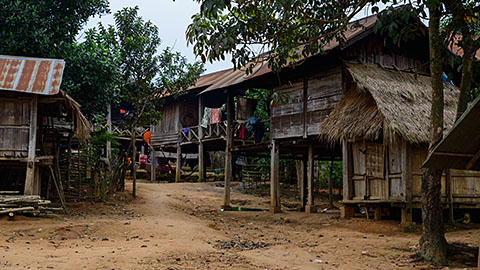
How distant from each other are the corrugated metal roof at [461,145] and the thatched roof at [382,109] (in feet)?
14.9

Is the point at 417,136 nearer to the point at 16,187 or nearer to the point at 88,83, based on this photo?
the point at 88,83

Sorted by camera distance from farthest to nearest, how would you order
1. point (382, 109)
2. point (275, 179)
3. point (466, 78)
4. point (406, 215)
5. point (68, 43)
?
point (275, 179) → point (68, 43) → point (406, 215) → point (382, 109) → point (466, 78)

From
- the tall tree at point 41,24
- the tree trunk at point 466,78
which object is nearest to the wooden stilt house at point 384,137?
the tree trunk at point 466,78

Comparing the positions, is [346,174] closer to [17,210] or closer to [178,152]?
[17,210]

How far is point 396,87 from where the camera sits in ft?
40.2

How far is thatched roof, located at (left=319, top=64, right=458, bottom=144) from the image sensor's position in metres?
10.8

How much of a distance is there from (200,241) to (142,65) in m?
9.34

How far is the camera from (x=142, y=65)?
16.6 meters

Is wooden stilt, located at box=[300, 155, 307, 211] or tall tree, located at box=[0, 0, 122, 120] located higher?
tall tree, located at box=[0, 0, 122, 120]

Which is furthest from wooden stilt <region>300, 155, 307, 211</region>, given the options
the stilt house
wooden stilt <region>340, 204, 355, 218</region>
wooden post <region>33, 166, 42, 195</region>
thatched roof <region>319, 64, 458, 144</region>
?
wooden post <region>33, 166, 42, 195</region>

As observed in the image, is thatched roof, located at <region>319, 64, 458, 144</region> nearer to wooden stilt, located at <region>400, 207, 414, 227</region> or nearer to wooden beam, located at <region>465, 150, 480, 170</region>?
wooden stilt, located at <region>400, 207, 414, 227</region>

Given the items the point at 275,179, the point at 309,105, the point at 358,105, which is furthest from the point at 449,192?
the point at 275,179

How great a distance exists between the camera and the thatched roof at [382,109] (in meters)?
10.8

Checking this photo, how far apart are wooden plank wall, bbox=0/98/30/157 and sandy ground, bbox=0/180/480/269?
1861 millimetres
